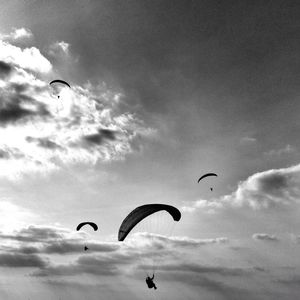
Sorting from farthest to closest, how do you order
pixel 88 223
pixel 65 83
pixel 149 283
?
pixel 88 223, pixel 65 83, pixel 149 283

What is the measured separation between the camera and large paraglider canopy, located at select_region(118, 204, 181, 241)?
3816 cm

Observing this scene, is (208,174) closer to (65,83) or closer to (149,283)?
(149,283)

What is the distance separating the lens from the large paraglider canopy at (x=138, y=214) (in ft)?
125

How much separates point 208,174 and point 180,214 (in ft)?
31.9

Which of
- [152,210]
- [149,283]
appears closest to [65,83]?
[152,210]

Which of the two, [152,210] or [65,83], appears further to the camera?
[65,83]

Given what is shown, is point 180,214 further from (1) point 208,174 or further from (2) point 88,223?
(2) point 88,223

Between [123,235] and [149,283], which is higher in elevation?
[123,235]

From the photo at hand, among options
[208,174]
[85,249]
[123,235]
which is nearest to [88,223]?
[85,249]

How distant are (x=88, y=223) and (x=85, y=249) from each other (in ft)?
13.7

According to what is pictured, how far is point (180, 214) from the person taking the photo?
1555 inches

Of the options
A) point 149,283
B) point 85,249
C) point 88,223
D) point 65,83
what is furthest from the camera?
point 88,223

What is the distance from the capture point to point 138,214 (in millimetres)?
38469

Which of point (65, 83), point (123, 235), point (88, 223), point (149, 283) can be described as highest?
point (65, 83)
